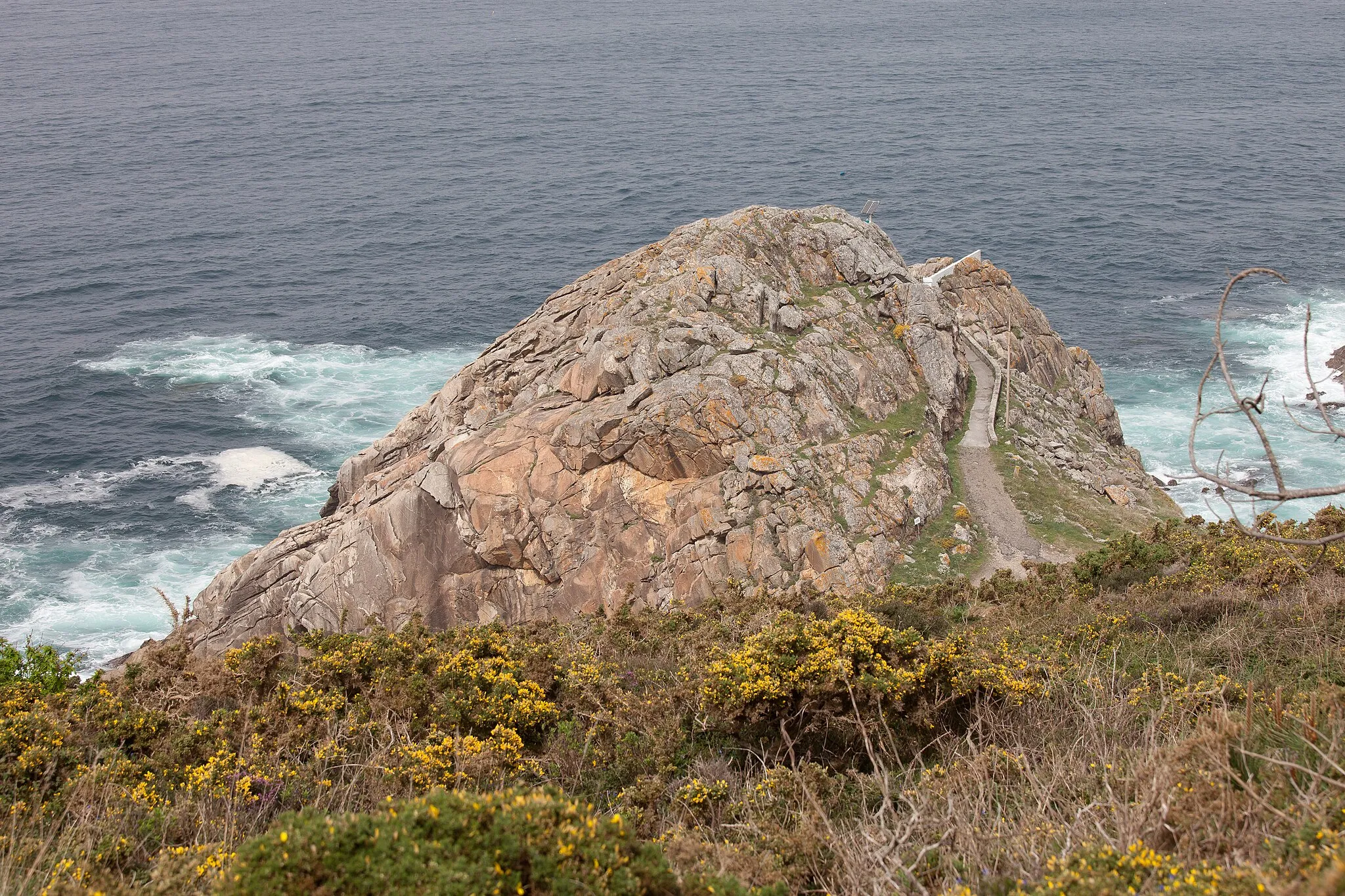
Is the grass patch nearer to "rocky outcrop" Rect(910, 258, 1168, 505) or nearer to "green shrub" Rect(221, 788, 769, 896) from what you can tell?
"rocky outcrop" Rect(910, 258, 1168, 505)

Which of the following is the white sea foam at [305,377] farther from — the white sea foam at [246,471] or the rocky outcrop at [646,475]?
the rocky outcrop at [646,475]

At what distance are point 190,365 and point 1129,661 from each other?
194 feet

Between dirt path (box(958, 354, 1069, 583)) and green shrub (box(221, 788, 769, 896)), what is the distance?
2285 cm

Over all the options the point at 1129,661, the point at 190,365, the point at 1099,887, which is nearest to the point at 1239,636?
the point at 1129,661

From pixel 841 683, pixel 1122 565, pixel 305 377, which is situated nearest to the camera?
pixel 841 683

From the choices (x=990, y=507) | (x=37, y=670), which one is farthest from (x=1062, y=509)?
(x=37, y=670)

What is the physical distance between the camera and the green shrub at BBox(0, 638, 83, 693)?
16.5 m

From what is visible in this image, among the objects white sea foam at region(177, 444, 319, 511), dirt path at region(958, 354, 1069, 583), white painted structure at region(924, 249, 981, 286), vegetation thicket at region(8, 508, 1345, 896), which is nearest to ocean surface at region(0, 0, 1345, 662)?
white sea foam at region(177, 444, 319, 511)

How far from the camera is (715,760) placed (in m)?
12.0

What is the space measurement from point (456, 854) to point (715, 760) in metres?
5.15

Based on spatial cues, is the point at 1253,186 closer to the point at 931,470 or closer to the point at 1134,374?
the point at 1134,374

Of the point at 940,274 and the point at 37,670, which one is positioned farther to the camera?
the point at 940,274

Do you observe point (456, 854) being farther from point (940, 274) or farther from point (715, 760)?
point (940, 274)

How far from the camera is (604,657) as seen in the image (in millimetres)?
17859
